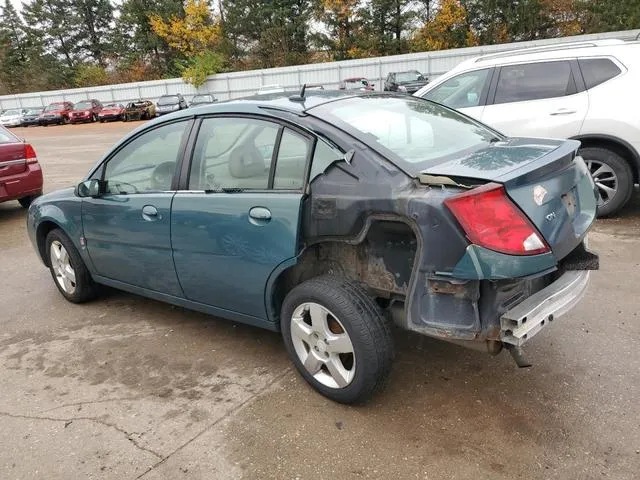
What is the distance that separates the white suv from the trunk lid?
3194 millimetres

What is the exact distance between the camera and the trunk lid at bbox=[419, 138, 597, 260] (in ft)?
8.12

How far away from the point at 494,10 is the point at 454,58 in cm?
797

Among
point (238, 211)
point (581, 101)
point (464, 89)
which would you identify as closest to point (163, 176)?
point (238, 211)

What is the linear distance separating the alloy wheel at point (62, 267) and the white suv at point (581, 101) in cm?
477

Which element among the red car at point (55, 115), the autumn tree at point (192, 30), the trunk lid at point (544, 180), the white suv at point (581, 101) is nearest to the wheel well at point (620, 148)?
the white suv at point (581, 101)

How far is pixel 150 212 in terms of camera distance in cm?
361

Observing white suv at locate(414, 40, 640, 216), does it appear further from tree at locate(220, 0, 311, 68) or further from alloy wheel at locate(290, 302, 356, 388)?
tree at locate(220, 0, 311, 68)

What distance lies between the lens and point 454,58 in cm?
3180

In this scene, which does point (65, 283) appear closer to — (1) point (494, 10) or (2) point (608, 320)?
(2) point (608, 320)

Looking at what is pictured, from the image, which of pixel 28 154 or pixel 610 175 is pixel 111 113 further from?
pixel 610 175

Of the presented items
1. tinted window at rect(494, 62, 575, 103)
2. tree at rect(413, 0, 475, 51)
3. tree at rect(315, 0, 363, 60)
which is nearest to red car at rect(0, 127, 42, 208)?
tinted window at rect(494, 62, 575, 103)

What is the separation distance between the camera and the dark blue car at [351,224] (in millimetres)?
2436

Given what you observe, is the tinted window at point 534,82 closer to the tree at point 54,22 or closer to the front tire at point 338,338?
the front tire at point 338,338

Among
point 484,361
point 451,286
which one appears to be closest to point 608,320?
point 484,361
